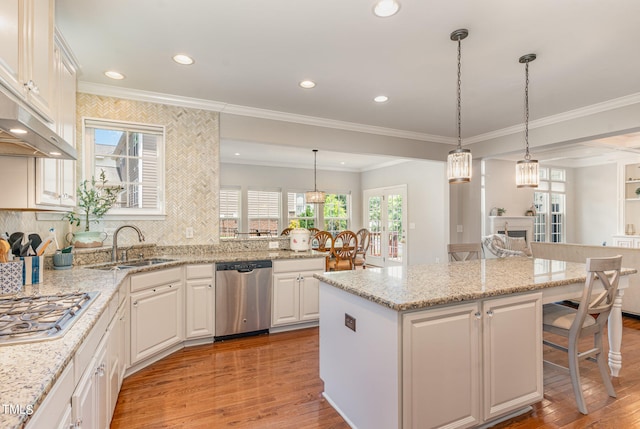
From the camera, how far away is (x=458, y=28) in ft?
7.47

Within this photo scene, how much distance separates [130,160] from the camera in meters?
3.54

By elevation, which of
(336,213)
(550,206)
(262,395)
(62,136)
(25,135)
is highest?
(62,136)

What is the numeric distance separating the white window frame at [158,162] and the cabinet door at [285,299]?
1.46m

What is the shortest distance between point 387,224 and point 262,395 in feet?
20.3

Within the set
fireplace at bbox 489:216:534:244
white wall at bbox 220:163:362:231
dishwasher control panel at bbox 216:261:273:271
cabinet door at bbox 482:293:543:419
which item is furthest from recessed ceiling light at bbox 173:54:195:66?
fireplace at bbox 489:216:534:244

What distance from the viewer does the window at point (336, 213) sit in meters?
8.71

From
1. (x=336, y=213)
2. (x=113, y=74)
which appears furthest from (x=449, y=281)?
(x=336, y=213)

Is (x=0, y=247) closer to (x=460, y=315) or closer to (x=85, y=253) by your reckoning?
(x=85, y=253)

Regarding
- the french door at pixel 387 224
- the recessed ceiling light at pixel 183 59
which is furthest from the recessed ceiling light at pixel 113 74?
the french door at pixel 387 224

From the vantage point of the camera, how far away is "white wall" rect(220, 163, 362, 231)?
770cm

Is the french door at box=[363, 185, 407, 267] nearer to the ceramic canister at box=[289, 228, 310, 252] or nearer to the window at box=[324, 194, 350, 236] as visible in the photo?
the window at box=[324, 194, 350, 236]

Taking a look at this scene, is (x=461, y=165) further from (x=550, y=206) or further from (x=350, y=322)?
(x=550, y=206)

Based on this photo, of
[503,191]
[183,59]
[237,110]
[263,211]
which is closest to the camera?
[183,59]

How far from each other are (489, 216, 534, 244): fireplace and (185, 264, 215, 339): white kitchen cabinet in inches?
244
